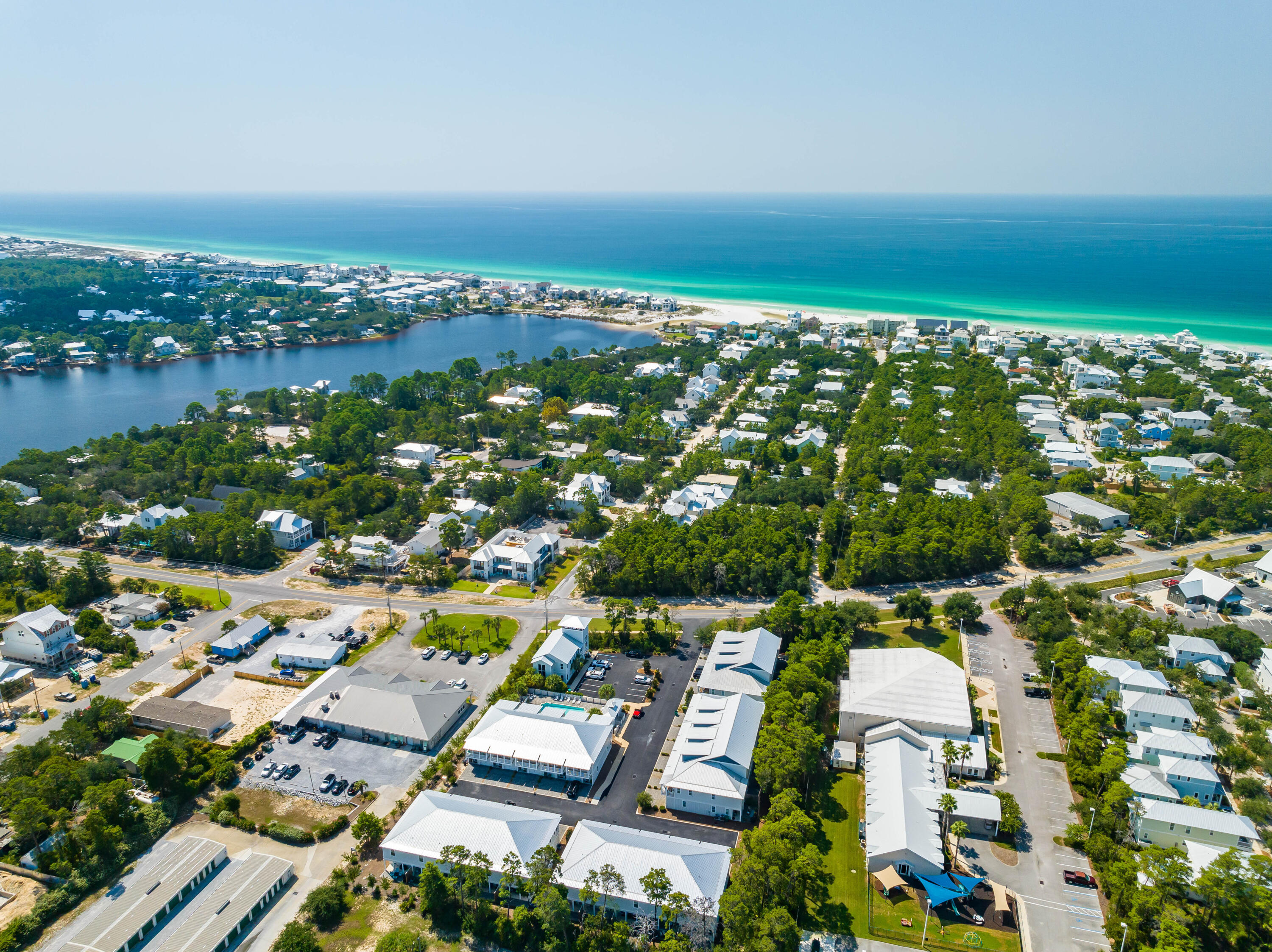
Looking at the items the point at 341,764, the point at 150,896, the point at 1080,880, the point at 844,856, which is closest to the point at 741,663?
the point at 844,856

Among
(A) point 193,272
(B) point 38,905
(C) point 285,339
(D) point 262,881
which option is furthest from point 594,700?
(A) point 193,272

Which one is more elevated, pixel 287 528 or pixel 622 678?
pixel 287 528

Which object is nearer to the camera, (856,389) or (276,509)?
Result: (276,509)

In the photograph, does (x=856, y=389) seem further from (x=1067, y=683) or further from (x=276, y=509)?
(x=276, y=509)

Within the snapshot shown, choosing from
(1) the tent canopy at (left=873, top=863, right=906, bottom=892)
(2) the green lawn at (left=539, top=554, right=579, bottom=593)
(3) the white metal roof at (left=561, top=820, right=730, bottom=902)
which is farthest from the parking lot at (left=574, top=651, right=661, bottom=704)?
(1) the tent canopy at (left=873, top=863, right=906, bottom=892)

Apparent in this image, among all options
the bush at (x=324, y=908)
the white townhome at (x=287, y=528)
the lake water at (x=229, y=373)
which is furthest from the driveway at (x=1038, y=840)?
the lake water at (x=229, y=373)

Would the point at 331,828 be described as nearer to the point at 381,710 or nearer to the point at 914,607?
the point at 381,710

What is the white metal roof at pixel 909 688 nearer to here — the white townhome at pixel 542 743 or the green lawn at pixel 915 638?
the green lawn at pixel 915 638

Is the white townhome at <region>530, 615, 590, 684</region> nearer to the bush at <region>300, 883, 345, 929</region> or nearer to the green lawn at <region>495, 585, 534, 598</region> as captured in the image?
the green lawn at <region>495, 585, 534, 598</region>
